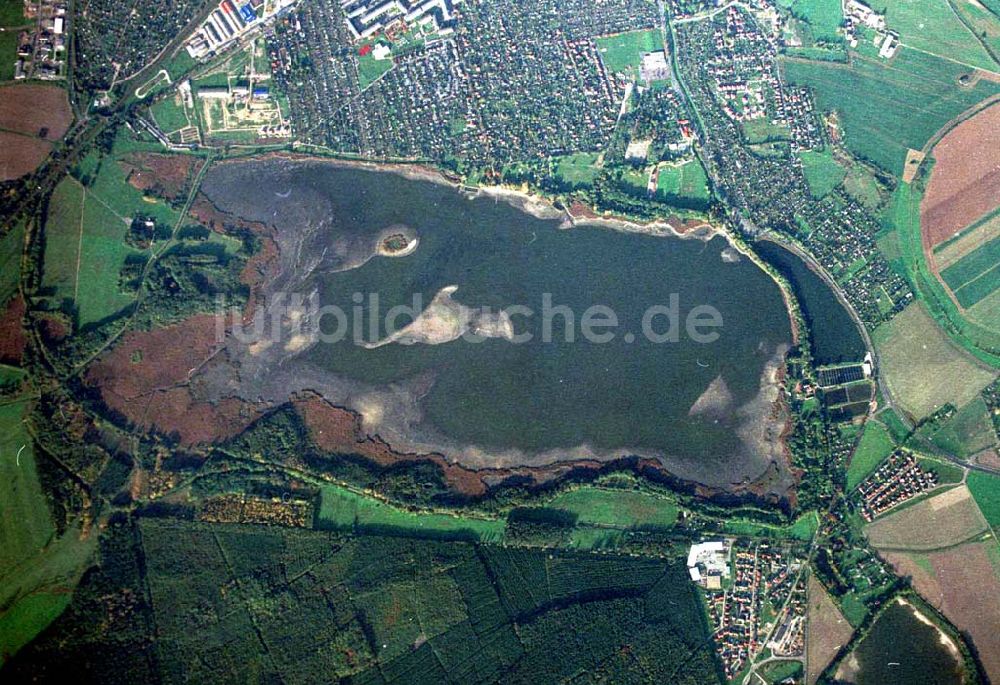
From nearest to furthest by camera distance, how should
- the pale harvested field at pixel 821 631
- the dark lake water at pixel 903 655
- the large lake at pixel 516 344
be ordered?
1. the pale harvested field at pixel 821 631
2. the dark lake water at pixel 903 655
3. the large lake at pixel 516 344

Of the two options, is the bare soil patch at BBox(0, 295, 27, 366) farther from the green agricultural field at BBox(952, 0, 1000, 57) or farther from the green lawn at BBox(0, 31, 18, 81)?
the green agricultural field at BBox(952, 0, 1000, 57)

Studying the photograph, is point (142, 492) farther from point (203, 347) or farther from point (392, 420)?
point (392, 420)

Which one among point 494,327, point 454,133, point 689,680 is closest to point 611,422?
point 494,327

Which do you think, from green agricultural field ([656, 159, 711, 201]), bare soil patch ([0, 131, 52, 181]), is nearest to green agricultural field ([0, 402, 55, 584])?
bare soil patch ([0, 131, 52, 181])

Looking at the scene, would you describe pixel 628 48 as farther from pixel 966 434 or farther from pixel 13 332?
pixel 13 332

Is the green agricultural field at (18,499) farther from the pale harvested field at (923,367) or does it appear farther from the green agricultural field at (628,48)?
the pale harvested field at (923,367)

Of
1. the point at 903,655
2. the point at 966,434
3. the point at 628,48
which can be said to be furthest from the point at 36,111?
the point at 903,655

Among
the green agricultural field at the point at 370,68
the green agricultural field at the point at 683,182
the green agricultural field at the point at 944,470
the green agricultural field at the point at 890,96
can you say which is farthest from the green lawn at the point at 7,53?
the green agricultural field at the point at 944,470
